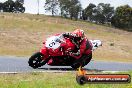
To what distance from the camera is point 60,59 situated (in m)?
15.1

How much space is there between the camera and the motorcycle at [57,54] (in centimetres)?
1480

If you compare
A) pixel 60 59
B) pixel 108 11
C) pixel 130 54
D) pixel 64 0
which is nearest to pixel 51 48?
pixel 60 59

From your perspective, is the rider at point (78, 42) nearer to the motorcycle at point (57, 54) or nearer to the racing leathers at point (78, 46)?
the racing leathers at point (78, 46)

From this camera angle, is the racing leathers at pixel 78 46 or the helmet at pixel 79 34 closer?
the helmet at pixel 79 34

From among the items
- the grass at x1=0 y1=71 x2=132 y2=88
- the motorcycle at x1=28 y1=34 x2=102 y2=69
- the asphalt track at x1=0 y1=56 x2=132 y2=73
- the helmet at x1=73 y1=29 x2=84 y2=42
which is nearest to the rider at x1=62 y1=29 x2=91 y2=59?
the helmet at x1=73 y1=29 x2=84 y2=42

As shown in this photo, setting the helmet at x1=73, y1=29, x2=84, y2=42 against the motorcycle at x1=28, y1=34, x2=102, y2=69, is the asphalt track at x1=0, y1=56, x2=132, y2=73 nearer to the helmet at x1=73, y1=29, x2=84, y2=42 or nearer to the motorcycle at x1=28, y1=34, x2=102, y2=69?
the motorcycle at x1=28, y1=34, x2=102, y2=69

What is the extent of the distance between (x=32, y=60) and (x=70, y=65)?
1362 mm

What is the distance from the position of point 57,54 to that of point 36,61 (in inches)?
29.4

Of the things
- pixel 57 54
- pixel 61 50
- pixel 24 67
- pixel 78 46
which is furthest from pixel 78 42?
pixel 24 67

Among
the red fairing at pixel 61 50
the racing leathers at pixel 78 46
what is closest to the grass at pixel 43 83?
the racing leathers at pixel 78 46

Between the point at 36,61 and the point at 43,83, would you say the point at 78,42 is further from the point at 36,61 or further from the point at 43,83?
the point at 43,83

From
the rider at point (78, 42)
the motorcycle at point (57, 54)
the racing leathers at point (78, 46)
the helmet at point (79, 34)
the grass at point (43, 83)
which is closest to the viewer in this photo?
the grass at point (43, 83)

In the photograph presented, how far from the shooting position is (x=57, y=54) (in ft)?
49.0

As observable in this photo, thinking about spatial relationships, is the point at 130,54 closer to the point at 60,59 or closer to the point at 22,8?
the point at 60,59
